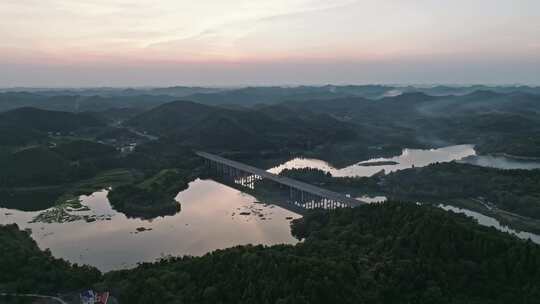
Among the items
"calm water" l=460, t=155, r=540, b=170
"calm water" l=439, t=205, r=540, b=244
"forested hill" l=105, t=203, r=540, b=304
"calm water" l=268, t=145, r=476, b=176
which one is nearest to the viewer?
"forested hill" l=105, t=203, r=540, b=304

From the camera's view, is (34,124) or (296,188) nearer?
(296,188)

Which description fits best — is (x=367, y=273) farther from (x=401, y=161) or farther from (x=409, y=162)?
(x=401, y=161)

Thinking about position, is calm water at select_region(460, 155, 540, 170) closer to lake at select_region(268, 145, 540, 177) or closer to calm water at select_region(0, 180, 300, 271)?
lake at select_region(268, 145, 540, 177)

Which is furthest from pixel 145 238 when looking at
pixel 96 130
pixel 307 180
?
pixel 96 130

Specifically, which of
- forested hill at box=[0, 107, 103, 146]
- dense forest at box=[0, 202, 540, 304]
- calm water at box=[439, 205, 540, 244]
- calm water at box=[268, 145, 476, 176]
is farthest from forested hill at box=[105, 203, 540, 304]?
forested hill at box=[0, 107, 103, 146]

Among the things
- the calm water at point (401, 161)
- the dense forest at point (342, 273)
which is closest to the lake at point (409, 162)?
the calm water at point (401, 161)

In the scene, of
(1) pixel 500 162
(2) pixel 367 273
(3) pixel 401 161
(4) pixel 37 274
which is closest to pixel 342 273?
(2) pixel 367 273
